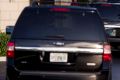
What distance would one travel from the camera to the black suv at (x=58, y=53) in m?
7.39

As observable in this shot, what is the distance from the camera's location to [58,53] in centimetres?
744

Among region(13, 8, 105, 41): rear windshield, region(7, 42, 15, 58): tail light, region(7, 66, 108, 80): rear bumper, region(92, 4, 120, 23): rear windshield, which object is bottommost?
region(92, 4, 120, 23): rear windshield

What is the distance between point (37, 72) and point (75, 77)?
0.59m

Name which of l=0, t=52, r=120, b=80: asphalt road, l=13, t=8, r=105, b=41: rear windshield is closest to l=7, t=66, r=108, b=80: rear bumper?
l=13, t=8, r=105, b=41: rear windshield

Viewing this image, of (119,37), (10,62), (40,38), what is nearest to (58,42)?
(40,38)

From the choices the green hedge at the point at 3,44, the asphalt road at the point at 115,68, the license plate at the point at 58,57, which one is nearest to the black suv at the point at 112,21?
the asphalt road at the point at 115,68

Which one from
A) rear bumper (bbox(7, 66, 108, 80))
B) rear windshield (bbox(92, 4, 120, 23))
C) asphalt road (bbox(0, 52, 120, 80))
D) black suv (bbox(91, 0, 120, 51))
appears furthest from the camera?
rear windshield (bbox(92, 4, 120, 23))

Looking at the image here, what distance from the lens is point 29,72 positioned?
7.37 meters

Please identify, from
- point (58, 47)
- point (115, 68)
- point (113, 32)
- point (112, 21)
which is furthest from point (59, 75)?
point (112, 21)

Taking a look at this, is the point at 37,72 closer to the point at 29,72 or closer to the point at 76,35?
the point at 29,72

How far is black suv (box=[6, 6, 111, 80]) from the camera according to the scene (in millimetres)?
7391

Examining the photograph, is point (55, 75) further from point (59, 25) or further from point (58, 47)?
point (59, 25)

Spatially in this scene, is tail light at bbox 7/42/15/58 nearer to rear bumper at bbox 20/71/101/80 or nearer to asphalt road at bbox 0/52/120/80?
rear bumper at bbox 20/71/101/80

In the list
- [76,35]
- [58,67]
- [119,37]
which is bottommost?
[119,37]
